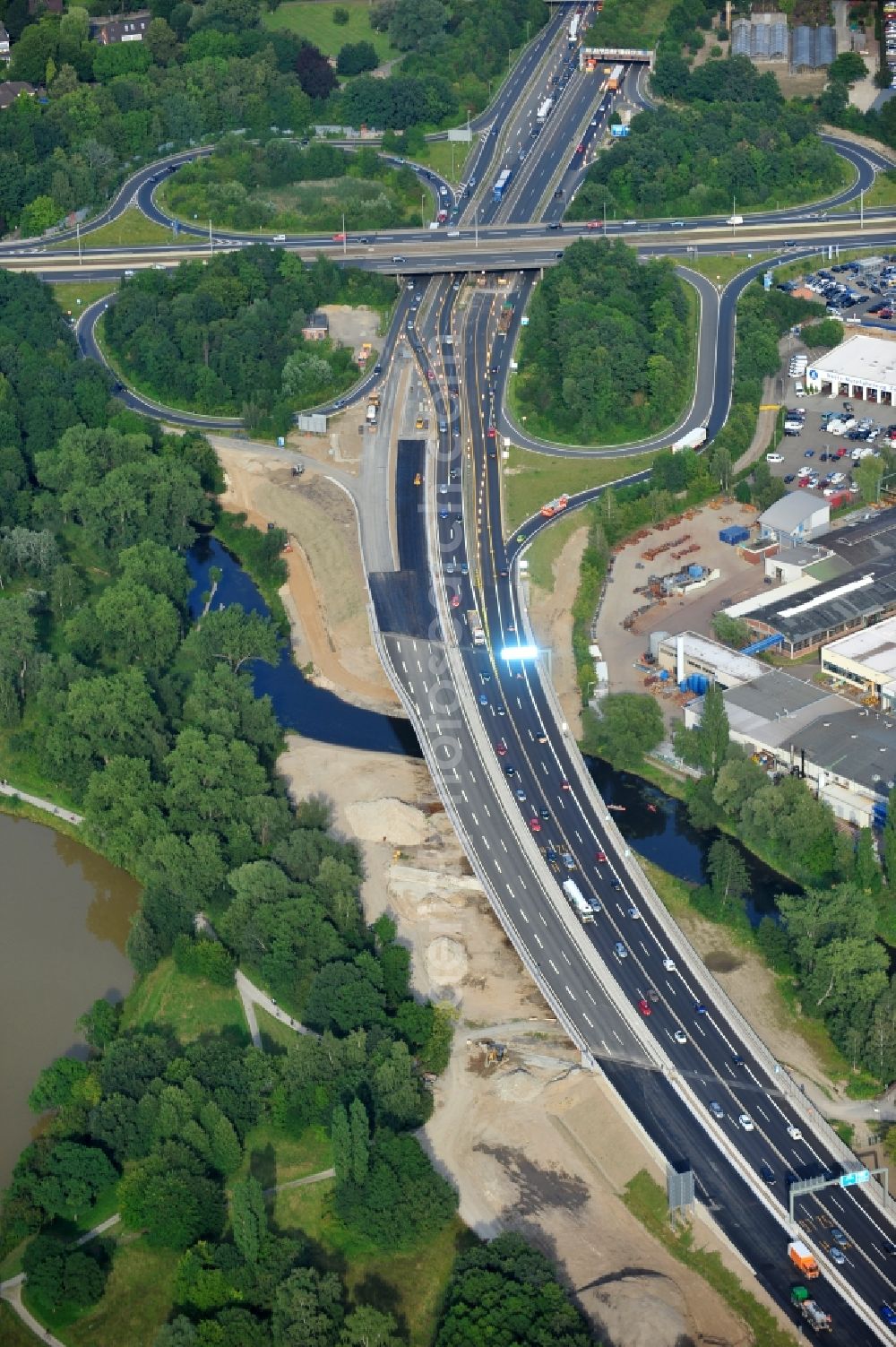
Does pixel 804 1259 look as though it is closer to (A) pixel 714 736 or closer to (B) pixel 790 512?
(A) pixel 714 736

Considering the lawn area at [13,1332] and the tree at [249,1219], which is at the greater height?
the tree at [249,1219]

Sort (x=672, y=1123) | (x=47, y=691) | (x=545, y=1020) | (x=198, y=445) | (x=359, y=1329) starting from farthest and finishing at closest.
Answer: (x=198, y=445) → (x=47, y=691) → (x=545, y=1020) → (x=672, y=1123) → (x=359, y=1329)

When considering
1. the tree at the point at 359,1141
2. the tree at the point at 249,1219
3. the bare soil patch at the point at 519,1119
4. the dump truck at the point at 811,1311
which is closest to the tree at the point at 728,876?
the bare soil patch at the point at 519,1119

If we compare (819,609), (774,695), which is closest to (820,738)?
(774,695)

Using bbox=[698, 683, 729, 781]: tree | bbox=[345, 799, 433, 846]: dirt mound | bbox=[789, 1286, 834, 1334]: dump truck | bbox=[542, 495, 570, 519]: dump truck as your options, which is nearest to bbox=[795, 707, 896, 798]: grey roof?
bbox=[698, 683, 729, 781]: tree

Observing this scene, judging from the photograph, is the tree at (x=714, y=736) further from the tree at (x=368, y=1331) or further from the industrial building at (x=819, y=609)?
the tree at (x=368, y=1331)

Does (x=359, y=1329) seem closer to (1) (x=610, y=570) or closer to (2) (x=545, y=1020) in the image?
(2) (x=545, y=1020)

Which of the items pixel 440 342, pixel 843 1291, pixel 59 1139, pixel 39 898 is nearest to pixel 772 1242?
pixel 843 1291
